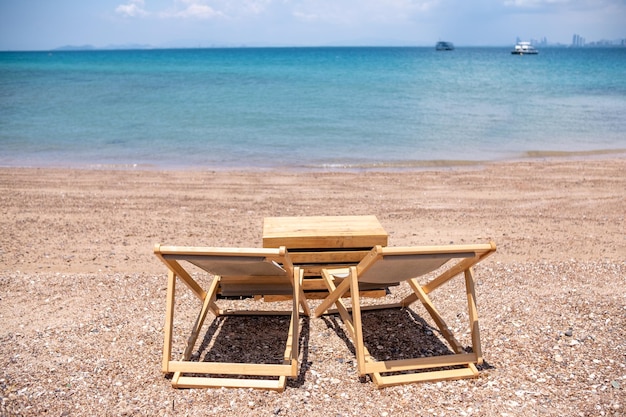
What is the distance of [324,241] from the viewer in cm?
477

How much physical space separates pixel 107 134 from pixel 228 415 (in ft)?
53.4

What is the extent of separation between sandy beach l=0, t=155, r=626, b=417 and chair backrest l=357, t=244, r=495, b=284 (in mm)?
767

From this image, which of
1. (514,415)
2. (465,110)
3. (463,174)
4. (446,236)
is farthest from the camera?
(465,110)

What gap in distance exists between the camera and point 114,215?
829 centimetres

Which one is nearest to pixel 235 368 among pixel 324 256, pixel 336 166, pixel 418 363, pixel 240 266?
pixel 240 266

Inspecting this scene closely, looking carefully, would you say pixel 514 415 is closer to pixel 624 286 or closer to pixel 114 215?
pixel 624 286

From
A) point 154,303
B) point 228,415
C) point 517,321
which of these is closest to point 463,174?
point 517,321

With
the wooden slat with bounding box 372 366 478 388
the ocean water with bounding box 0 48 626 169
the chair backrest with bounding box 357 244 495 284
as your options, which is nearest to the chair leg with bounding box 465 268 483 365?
the wooden slat with bounding box 372 366 478 388

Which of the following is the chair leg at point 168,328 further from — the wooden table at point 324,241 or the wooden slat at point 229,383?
the wooden table at point 324,241

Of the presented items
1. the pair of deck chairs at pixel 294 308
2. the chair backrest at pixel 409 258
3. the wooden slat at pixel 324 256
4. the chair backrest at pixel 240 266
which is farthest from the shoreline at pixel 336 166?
the chair backrest at pixel 409 258

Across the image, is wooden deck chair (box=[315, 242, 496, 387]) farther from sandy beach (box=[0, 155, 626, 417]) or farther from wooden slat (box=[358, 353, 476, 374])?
sandy beach (box=[0, 155, 626, 417])

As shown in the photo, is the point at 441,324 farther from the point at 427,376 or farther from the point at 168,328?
the point at 168,328

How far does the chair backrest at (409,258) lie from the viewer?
342cm

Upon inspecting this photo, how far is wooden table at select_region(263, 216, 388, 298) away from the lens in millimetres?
4742
